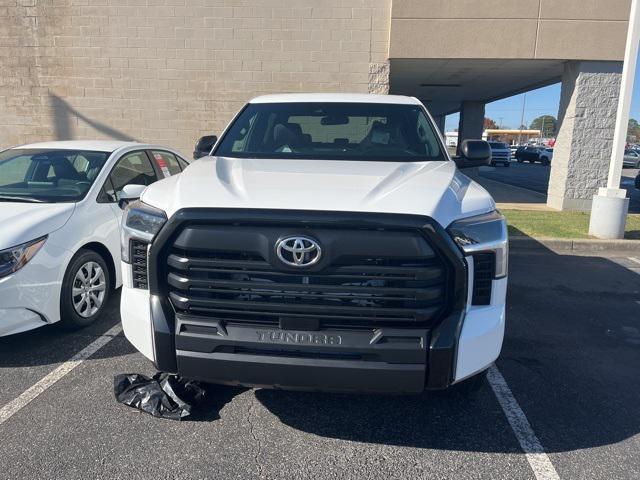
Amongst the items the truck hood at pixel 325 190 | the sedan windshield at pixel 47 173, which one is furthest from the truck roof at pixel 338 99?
the sedan windshield at pixel 47 173

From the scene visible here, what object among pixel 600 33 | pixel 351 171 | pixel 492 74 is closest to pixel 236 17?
pixel 492 74

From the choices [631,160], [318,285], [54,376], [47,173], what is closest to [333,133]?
[318,285]

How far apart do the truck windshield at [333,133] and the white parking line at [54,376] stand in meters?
1.81

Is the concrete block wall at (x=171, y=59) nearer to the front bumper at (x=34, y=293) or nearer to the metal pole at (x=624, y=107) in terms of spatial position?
the metal pole at (x=624, y=107)

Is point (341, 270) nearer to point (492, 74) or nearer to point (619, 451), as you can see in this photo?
point (619, 451)

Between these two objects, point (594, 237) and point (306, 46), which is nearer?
point (594, 237)

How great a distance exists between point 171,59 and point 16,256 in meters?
8.52

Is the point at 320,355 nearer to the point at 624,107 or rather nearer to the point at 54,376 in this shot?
the point at 54,376

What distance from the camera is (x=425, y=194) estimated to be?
2498mm

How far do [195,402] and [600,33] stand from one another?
11.1 metres

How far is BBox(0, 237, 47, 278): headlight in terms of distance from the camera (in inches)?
137

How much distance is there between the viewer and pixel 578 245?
786 centimetres

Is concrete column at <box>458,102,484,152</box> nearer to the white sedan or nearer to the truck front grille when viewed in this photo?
the white sedan

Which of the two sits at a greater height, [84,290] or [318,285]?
[318,285]
